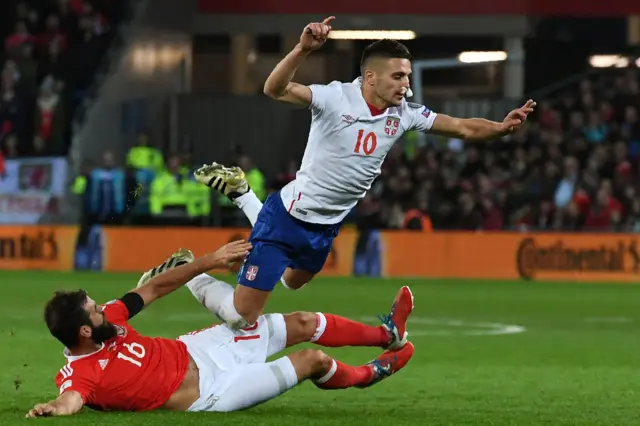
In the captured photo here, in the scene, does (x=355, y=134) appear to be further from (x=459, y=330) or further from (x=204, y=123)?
(x=204, y=123)

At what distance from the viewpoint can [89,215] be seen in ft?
79.4

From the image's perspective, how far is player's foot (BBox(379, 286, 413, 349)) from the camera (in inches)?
379

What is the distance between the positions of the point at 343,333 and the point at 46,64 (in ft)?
69.0

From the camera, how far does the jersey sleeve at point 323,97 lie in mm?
9086

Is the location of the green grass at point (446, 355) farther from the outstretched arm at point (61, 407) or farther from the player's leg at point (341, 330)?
the player's leg at point (341, 330)

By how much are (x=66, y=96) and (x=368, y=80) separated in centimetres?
2053

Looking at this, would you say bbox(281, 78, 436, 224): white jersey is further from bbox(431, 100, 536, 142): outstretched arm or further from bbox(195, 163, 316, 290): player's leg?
bbox(195, 163, 316, 290): player's leg

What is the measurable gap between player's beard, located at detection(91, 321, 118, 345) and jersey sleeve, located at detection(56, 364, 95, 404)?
0.21 m

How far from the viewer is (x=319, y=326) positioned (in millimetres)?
9352

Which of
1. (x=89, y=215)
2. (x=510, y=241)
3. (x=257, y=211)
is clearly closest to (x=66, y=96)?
(x=89, y=215)

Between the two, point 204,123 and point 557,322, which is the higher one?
point 204,123

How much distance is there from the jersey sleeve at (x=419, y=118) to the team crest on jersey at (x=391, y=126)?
14 cm

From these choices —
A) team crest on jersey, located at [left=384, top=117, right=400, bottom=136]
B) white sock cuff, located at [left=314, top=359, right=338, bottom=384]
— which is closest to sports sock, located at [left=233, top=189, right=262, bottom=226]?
team crest on jersey, located at [left=384, top=117, right=400, bottom=136]

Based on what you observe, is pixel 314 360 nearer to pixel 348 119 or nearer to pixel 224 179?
pixel 348 119
